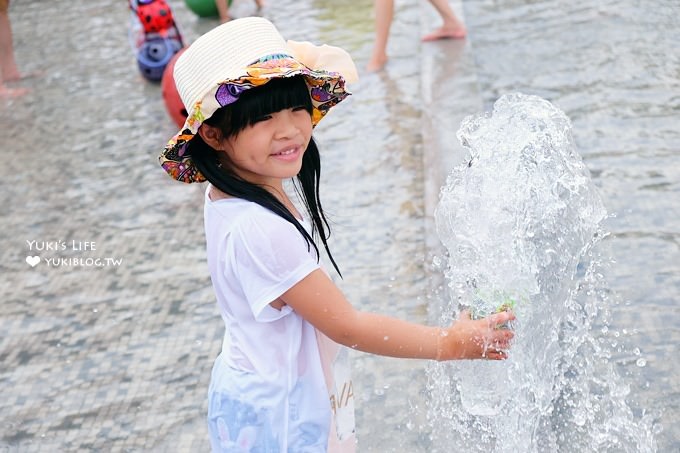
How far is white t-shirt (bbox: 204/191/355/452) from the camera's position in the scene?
5.90ft

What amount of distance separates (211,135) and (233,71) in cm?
16

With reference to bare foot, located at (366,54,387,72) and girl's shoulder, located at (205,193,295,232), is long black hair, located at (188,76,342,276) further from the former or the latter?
bare foot, located at (366,54,387,72)

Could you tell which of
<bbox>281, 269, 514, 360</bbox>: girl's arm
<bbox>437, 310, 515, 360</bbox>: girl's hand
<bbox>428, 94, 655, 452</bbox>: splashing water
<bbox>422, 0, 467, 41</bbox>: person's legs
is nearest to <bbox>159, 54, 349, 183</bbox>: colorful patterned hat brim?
<bbox>281, 269, 514, 360</bbox>: girl's arm

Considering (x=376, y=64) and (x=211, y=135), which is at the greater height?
(x=211, y=135)

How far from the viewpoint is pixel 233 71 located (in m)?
1.79

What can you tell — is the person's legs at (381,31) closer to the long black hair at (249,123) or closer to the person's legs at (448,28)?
the person's legs at (448,28)

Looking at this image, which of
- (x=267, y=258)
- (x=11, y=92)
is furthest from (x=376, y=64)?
(x=267, y=258)

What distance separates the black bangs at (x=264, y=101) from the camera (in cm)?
183

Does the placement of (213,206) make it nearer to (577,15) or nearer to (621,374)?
(621,374)

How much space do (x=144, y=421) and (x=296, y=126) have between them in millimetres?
1592

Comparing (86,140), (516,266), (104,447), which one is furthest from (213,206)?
(86,140)

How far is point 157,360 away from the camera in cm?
344

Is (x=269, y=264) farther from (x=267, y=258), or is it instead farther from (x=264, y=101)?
(x=264, y=101)

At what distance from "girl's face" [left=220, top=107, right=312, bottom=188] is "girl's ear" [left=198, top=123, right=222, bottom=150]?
11mm
